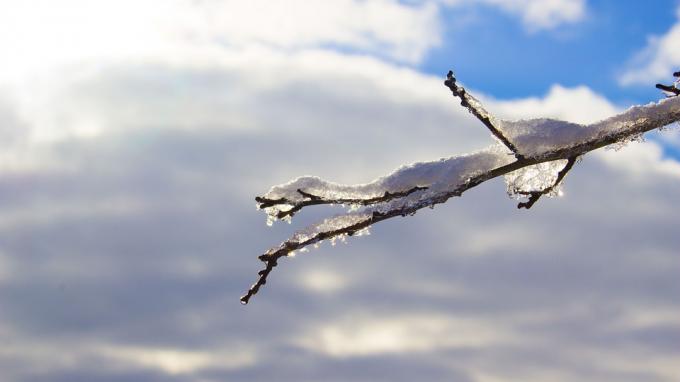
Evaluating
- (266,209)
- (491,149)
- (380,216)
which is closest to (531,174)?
(491,149)

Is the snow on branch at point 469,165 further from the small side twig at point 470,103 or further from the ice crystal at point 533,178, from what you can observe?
the ice crystal at point 533,178

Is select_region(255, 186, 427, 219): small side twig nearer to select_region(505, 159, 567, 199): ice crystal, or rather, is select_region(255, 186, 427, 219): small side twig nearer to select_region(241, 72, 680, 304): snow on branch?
select_region(241, 72, 680, 304): snow on branch

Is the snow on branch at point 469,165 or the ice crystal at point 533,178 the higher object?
the ice crystal at point 533,178

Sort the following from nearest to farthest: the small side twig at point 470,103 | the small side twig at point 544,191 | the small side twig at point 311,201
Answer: the small side twig at point 470,103, the small side twig at point 311,201, the small side twig at point 544,191

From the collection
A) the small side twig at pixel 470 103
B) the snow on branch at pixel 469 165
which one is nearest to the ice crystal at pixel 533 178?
the snow on branch at pixel 469 165

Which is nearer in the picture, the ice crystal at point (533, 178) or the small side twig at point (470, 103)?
the small side twig at point (470, 103)

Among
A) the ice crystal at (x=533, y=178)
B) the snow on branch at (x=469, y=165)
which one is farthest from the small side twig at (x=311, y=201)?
the ice crystal at (x=533, y=178)

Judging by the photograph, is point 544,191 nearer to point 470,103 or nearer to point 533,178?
point 533,178

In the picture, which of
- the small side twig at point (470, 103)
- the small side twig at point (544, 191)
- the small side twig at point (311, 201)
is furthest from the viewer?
the small side twig at point (544, 191)

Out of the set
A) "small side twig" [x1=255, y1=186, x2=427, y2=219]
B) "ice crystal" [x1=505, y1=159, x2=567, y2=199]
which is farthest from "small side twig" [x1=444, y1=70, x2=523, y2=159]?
"ice crystal" [x1=505, y1=159, x2=567, y2=199]
